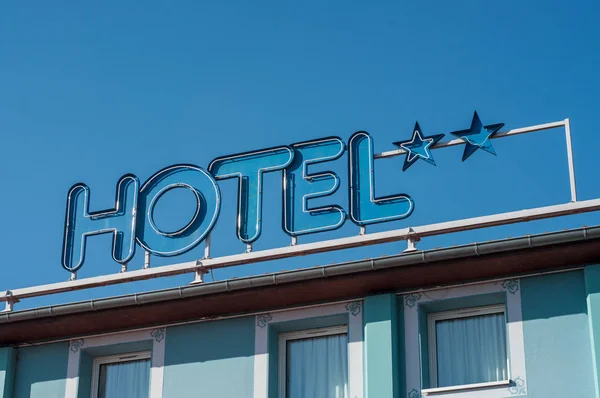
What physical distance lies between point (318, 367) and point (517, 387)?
392 centimetres

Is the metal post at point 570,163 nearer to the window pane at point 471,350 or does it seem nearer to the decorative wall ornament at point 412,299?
the window pane at point 471,350

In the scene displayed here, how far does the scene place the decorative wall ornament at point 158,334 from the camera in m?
29.6

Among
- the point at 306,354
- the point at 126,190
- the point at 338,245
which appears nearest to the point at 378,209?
the point at 338,245

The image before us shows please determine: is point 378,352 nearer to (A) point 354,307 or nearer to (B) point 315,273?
(A) point 354,307

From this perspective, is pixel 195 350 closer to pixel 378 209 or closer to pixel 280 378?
pixel 280 378

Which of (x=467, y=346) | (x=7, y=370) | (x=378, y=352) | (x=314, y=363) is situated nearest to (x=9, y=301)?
(x=7, y=370)

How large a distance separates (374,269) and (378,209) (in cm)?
229

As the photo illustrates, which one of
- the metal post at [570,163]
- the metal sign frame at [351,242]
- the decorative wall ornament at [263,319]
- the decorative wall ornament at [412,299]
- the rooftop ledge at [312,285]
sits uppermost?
the metal post at [570,163]

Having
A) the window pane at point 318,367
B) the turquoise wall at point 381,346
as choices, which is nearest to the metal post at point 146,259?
the window pane at point 318,367

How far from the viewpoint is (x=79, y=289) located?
102 feet

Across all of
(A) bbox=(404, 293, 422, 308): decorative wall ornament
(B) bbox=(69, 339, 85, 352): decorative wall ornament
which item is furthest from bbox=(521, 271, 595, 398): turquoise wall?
(B) bbox=(69, 339, 85, 352): decorative wall ornament

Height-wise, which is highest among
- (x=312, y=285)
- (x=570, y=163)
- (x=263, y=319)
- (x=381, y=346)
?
(x=570, y=163)

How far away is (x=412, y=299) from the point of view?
92.2ft

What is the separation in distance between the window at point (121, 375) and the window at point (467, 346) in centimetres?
562
